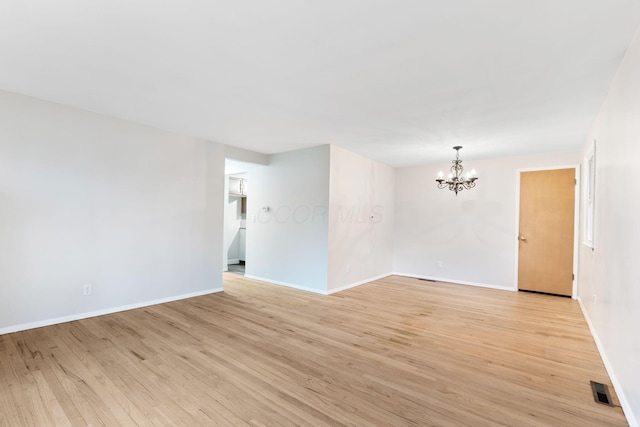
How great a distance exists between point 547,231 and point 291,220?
463 cm

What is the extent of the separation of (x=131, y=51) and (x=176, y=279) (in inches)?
126

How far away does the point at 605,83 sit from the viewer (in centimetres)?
253

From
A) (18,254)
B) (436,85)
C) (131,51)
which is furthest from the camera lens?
(18,254)

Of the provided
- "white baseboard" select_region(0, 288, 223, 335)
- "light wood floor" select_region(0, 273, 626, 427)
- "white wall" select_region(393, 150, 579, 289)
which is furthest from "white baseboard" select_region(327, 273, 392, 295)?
"white baseboard" select_region(0, 288, 223, 335)

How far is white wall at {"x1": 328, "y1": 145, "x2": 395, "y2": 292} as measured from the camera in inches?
195

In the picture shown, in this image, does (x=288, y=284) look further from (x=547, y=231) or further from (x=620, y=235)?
(x=547, y=231)

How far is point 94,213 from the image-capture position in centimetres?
354

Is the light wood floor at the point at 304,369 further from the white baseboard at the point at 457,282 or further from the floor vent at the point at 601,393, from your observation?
the white baseboard at the point at 457,282

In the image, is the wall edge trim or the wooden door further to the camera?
the wall edge trim

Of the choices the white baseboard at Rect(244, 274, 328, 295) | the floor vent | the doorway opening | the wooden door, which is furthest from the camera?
the doorway opening

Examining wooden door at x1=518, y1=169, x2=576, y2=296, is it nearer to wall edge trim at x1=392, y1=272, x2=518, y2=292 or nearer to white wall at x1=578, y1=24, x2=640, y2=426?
wall edge trim at x1=392, y1=272, x2=518, y2=292

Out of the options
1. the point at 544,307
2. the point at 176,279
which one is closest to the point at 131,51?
the point at 176,279

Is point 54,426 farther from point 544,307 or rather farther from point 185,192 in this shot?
point 544,307

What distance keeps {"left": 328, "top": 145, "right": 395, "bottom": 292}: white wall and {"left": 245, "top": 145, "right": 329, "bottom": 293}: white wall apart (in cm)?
19
